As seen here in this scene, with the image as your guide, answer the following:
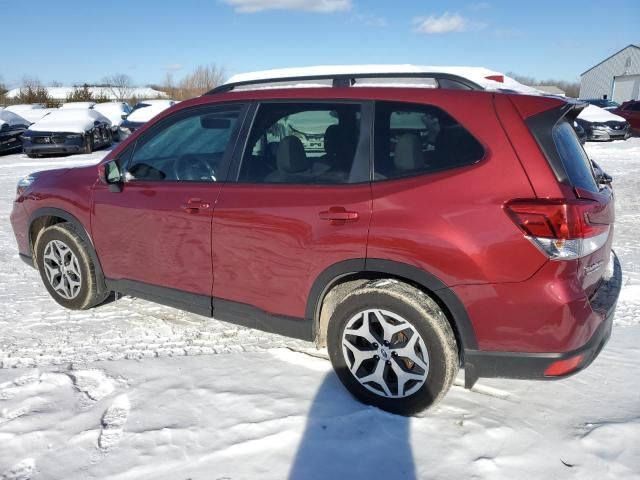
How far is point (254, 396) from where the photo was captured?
3.06 m

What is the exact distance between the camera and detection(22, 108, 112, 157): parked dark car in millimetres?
14953

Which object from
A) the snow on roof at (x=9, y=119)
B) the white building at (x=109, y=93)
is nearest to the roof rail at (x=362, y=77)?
the snow on roof at (x=9, y=119)

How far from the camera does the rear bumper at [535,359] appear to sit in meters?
2.49

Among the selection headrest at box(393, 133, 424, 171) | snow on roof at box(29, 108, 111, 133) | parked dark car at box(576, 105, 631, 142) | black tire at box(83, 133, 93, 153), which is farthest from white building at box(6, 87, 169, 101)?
headrest at box(393, 133, 424, 171)

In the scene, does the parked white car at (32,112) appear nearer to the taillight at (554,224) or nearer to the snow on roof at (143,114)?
the snow on roof at (143,114)

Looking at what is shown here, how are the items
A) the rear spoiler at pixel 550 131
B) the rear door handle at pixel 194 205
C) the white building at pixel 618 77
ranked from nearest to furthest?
the rear spoiler at pixel 550 131
the rear door handle at pixel 194 205
the white building at pixel 618 77

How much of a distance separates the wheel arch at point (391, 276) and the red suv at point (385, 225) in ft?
0.04

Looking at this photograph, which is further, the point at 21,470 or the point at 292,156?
the point at 292,156

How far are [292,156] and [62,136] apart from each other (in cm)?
1411

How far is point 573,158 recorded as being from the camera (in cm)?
269

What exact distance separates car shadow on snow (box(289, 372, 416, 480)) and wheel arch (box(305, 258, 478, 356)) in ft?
1.53

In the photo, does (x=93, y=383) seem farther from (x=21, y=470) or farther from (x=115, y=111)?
(x=115, y=111)

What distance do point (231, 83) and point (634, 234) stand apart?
17.8ft

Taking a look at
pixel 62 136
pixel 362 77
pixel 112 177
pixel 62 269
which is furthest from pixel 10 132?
pixel 362 77
